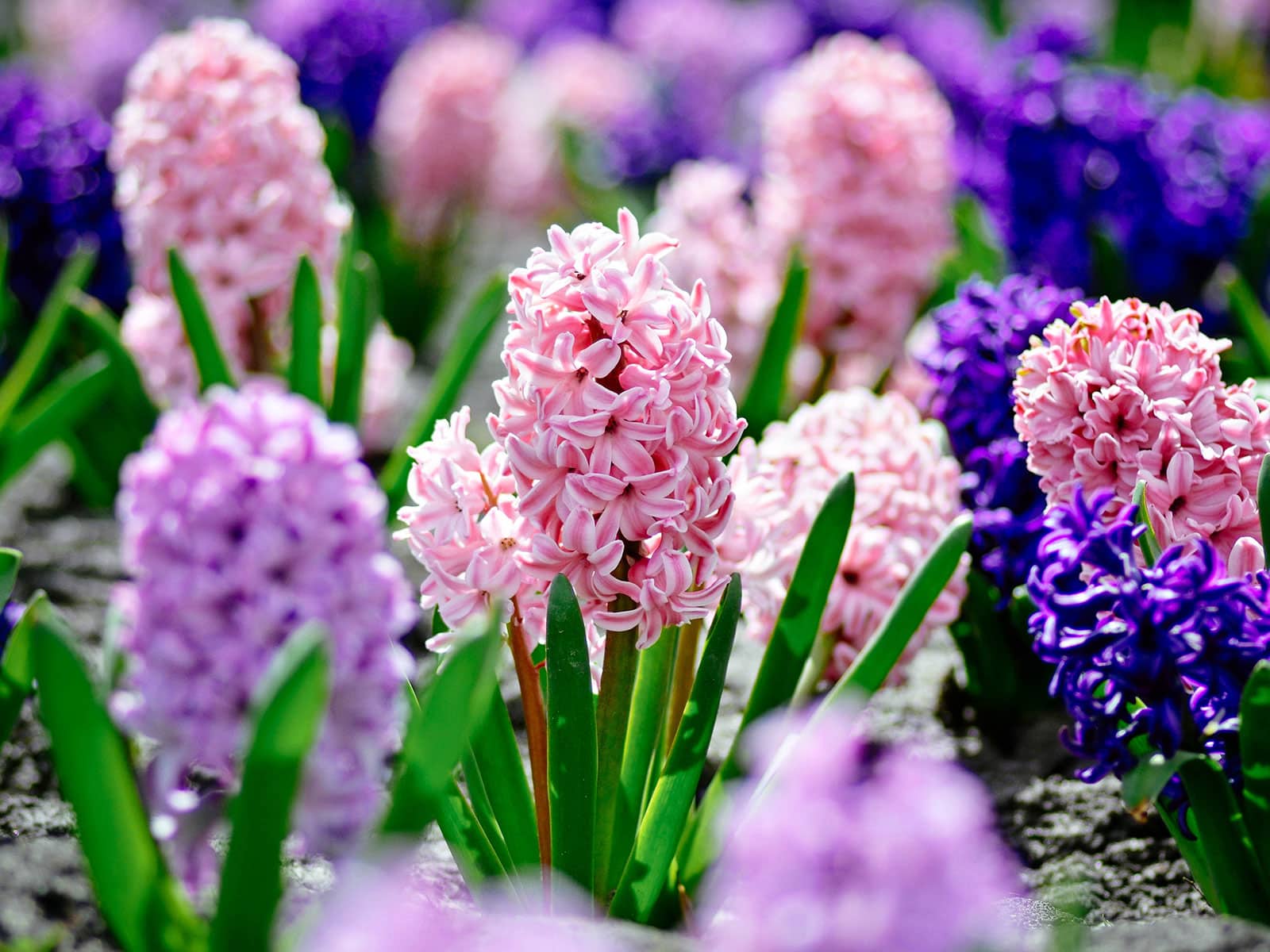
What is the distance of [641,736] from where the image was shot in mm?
1938

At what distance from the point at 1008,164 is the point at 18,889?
10.6ft

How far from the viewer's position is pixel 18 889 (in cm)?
154

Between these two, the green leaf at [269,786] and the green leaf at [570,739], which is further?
the green leaf at [570,739]

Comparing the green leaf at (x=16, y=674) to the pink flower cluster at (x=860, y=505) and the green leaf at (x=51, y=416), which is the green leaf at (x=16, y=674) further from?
the green leaf at (x=51, y=416)

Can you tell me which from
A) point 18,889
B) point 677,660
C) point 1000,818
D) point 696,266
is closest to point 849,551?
point 677,660

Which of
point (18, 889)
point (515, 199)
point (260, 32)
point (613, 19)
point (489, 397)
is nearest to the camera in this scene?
point (18, 889)

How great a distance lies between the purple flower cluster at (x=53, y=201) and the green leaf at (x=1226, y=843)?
3.24m

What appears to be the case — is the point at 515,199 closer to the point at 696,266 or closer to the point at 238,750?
the point at 696,266

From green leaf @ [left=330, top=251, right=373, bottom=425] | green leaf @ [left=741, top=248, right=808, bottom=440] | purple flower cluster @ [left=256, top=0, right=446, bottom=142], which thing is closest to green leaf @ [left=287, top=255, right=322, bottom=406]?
green leaf @ [left=330, top=251, right=373, bottom=425]

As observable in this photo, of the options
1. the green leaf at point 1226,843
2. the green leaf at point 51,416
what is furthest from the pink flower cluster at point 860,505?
the green leaf at point 51,416

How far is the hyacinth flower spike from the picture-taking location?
1.58 metres

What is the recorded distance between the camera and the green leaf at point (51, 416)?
9.50ft

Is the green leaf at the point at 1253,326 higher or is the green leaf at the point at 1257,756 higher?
the green leaf at the point at 1253,326

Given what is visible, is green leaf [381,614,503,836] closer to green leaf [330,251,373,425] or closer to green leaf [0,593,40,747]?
green leaf [0,593,40,747]
